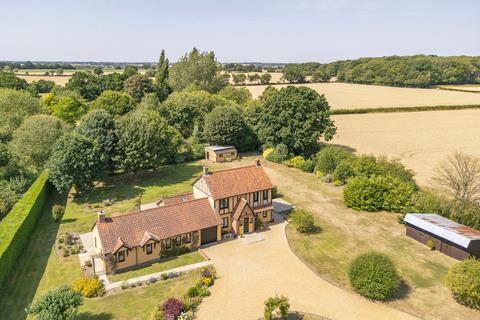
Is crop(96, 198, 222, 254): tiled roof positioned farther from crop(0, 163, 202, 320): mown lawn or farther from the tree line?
the tree line

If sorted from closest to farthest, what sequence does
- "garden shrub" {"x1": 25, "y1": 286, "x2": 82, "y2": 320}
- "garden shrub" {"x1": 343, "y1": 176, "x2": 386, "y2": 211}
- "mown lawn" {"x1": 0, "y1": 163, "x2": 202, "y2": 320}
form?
"garden shrub" {"x1": 25, "y1": 286, "x2": 82, "y2": 320} → "mown lawn" {"x1": 0, "y1": 163, "x2": 202, "y2": 320} → "garden shrub" {"x1": 343, "y1": 176, "x2": 386, "y2": 211}

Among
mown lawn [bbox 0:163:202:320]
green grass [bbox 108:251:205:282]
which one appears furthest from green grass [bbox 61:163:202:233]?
green grass [bbox 108:251:205:282]

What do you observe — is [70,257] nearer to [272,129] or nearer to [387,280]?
[387,280]

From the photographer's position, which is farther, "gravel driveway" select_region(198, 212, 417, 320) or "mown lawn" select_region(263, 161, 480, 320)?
"mown lawn" select_region(263, 161, 480, 320)

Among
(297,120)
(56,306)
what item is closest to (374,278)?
(56,306)

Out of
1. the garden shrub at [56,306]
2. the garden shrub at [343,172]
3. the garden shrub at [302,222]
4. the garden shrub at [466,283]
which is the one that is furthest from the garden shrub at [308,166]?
the garden shrub at [56,306]
